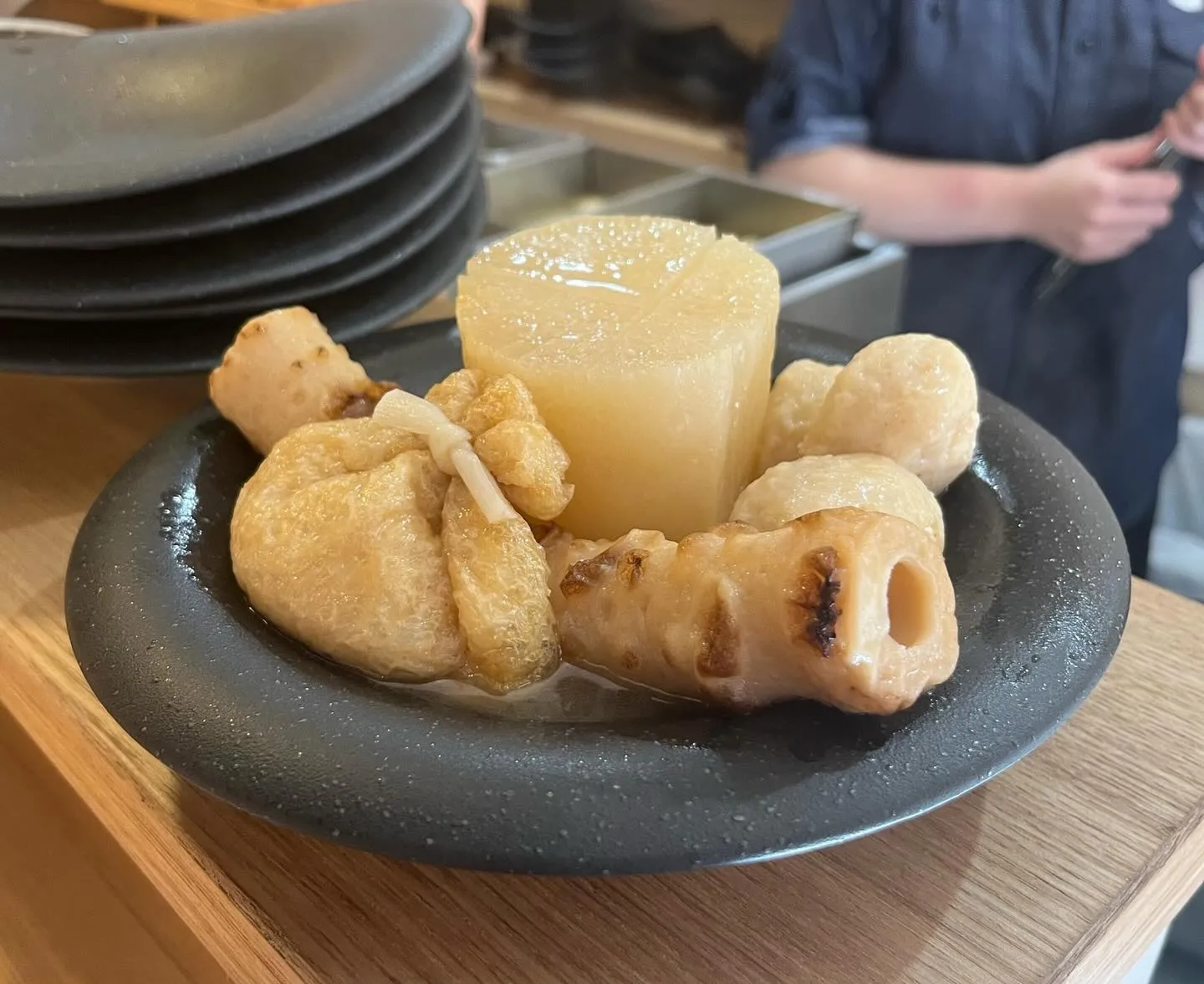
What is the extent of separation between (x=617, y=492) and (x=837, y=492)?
0.14m

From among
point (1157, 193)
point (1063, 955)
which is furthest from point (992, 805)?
point (1157, 193)

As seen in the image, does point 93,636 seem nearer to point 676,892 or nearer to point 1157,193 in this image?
point 676,892

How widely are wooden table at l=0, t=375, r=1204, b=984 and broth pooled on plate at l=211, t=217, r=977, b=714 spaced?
107mm

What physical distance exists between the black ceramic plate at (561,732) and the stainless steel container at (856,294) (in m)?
0.90

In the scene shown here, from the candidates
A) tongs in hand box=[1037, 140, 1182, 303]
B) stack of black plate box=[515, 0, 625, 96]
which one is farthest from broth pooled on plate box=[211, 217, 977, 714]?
stack of black plate box=[515, 0, 625, 96]

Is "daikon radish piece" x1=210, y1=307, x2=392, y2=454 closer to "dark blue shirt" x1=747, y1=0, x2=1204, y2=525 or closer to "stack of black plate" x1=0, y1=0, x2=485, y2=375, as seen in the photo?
"stack of black plate" x1=0, y1=0, x2=485, y2=375

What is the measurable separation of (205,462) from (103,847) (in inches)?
9.6

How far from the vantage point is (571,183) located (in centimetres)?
194

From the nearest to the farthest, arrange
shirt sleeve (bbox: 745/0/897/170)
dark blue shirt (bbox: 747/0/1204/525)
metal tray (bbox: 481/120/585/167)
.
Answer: dark blue shirt (bbox: 747/0/1204/525)
shirt sleeve (bbox: 745/0/897/170)
metal tray (bbox: 481/120/585/167)

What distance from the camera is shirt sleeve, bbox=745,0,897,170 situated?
171 centimetres

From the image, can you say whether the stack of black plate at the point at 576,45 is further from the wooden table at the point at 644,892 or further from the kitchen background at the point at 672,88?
the wooden table at the point at 644,892

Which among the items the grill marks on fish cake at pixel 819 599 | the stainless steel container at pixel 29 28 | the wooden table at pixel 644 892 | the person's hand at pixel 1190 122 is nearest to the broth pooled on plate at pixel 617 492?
the grill marks on fish cake at pixel 819 599

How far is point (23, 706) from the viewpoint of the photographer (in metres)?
0.64

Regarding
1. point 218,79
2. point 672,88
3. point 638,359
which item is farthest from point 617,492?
point 672,88
